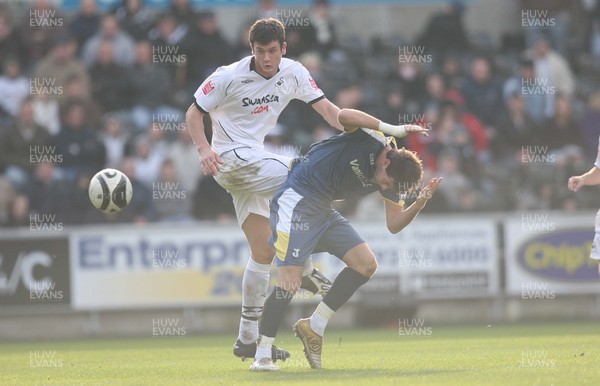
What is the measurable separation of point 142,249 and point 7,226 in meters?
1.97

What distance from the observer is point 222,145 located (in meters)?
10.5

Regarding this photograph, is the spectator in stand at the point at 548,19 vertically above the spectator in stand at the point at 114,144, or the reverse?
the spectator in stand at the point at 548,19

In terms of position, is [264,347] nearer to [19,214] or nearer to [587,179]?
[587,179]

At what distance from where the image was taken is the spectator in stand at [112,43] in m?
19.6

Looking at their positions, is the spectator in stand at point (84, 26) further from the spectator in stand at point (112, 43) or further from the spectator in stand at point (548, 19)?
the spectator in stand at point (548, 19)

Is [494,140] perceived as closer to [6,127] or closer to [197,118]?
[6,127]

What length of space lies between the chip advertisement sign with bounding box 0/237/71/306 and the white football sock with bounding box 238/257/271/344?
6.76 m

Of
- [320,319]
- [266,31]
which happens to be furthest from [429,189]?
[266,31]

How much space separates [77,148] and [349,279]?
9012mm

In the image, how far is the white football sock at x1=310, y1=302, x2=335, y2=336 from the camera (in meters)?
9.66

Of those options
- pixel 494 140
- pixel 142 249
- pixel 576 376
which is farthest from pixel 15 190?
pixel 576 376

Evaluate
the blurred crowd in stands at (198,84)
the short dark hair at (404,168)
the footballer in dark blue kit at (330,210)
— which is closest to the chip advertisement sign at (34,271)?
the blurred crowd in stands at (198,84)

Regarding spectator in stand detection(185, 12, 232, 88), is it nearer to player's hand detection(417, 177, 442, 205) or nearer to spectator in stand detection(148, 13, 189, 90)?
spectator in stand detection(148, 13, 189, 90)

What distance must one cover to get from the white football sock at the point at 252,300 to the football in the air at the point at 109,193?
58.5 inches
